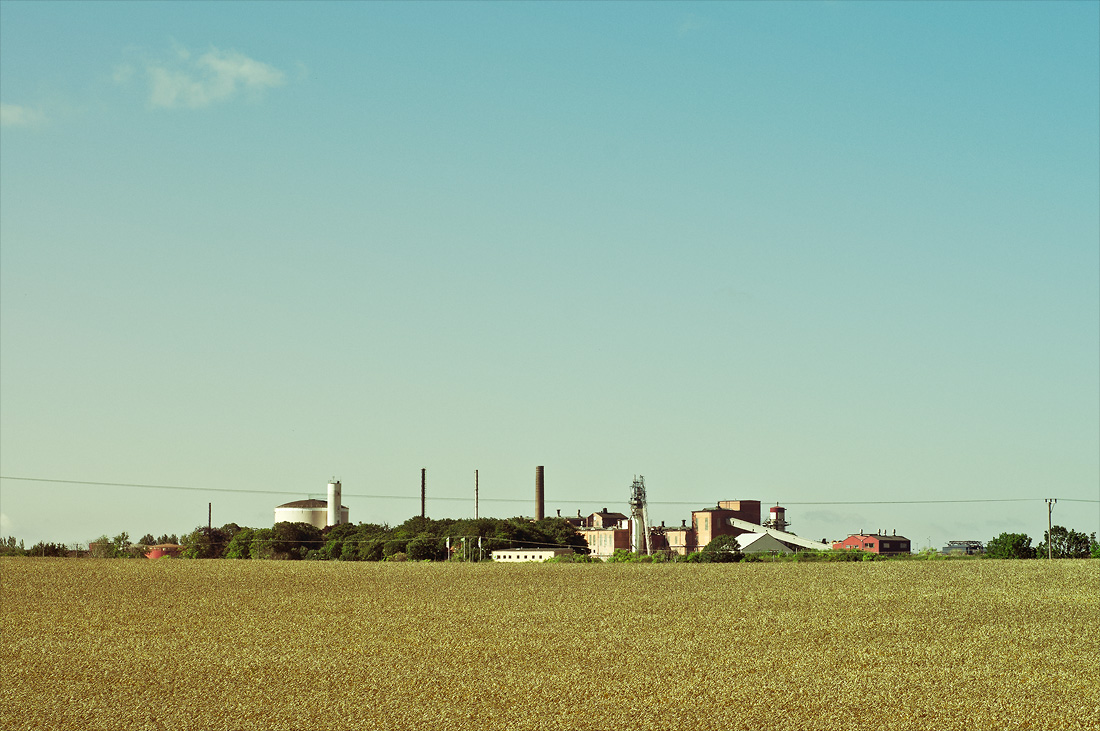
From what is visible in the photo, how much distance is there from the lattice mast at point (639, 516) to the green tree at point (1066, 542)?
4625 centimetres

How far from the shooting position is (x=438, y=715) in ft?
69.5

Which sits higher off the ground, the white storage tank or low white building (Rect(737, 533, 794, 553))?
the white storage tank

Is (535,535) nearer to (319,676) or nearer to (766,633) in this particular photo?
(766,633)

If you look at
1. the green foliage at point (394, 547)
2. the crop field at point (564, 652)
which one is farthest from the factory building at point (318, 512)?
the crop field at point (564, 652)

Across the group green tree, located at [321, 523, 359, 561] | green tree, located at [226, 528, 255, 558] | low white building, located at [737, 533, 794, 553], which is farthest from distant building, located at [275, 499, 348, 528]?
low white building, located at [737, 533, 794, 553]

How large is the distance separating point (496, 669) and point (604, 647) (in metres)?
4.64

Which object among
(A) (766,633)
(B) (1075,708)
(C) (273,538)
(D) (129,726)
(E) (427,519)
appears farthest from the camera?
(E) (427,519)

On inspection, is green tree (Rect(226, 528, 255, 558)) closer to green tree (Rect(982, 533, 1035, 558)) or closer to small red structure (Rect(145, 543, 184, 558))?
small red structure (Rect(145, 543, 184, 558))

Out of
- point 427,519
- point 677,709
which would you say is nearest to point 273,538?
point 427,519

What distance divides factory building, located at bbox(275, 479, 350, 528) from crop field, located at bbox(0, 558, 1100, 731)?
71.2 metres

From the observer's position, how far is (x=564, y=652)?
29031 mm

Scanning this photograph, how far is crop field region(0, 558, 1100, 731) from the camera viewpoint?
21.3 metres

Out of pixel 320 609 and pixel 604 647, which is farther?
pixel 320 609

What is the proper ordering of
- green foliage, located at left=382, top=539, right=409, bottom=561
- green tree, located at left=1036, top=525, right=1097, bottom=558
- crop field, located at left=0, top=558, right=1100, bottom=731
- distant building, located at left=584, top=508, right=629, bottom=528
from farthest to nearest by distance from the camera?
distant building, located at left=584, top=508, right=629, bottom=528 < green foliage, located at left=382, top=539, right=409, bottom=561 < green tree, located at left=1036, top=525, right=1097, bottom=558 < crop field, located at left=0, top=558, right=1100, bottom=731
